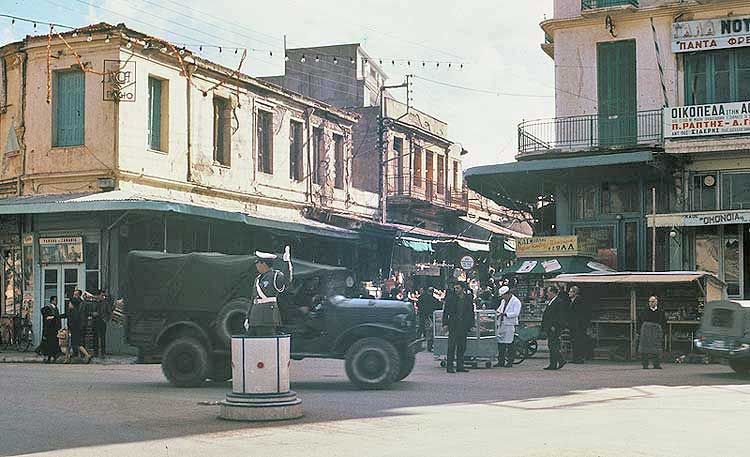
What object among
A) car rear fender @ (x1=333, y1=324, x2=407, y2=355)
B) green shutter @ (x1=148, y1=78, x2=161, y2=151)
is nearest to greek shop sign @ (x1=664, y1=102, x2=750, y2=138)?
car rear fender @ (x1=333, y1=324, x2=407, y2=355)

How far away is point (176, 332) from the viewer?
1788cm

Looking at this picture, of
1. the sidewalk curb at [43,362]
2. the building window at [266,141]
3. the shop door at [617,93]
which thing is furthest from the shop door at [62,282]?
the shop door at [617,93]

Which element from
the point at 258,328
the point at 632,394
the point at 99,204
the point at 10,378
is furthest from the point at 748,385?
the point at 99,204

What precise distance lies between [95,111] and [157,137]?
210cm

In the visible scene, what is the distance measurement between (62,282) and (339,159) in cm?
1475

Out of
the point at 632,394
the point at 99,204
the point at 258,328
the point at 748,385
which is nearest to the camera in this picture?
the point at 258,328

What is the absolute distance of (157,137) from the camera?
1154 inches

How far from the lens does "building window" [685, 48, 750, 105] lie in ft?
94.1

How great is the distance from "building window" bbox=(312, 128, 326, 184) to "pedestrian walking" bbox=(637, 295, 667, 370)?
17943 millimetres

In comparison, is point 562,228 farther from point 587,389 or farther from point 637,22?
point 587,389

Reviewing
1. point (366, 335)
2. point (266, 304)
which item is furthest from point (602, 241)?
point (266, 304)

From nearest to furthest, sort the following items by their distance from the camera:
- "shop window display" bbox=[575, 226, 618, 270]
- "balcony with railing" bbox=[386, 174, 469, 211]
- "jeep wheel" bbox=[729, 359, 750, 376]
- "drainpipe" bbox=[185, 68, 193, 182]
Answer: "jeep wheel" bbox=[729, 359, 750, 376]
"shop window display" bbox=[575, 226, 618, 270]
"drainpipe" bbox=[185, 68, 193, 182]
"balcony with railing" bbox=[386, 174, 469, 211]

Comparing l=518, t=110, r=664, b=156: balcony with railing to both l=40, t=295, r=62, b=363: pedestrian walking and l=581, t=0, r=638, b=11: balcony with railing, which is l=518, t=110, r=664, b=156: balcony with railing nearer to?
l=581, t=0, r=638, b=11: balcony with railing

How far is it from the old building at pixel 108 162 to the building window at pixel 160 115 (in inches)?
1.1
